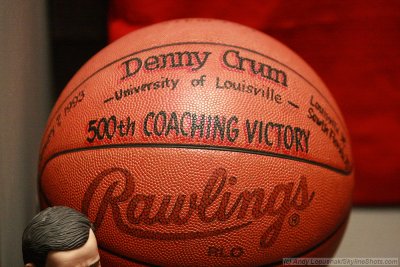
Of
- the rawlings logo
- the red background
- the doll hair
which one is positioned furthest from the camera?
the red background

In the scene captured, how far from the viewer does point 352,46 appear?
1.58m

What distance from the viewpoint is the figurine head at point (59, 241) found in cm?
83

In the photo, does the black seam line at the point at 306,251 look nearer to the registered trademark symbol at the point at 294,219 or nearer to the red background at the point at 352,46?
the registered trademark symbol at the point at 294,219

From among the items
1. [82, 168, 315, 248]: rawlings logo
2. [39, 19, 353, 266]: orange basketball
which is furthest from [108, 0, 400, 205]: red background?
[82, 168, 315, 248]: rawlings logo

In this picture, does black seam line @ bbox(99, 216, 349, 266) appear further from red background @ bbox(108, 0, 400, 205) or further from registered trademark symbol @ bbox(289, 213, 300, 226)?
red background @ bbox(108, 0, 400, 205)

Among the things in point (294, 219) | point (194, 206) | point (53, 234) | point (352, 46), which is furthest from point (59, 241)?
point (352, 46)

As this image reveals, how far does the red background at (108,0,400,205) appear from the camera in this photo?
155cm

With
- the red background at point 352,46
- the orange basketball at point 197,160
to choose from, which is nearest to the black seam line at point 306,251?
the orange basketball at point 197,160

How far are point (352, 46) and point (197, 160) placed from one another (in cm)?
83

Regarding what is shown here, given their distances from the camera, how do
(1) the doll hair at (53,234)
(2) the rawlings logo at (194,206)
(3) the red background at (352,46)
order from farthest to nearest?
(3) the red background at (352,46) < (2) the rawlings logo at (194,206) < (1) the doll hair at (53,234)

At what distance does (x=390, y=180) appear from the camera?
1.63 meters

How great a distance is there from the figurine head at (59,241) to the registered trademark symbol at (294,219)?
0.35 m

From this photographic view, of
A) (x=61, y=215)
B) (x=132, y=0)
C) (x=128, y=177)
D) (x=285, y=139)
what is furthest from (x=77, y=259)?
(x=132, y=0)

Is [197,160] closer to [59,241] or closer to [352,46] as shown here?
[59,241]
